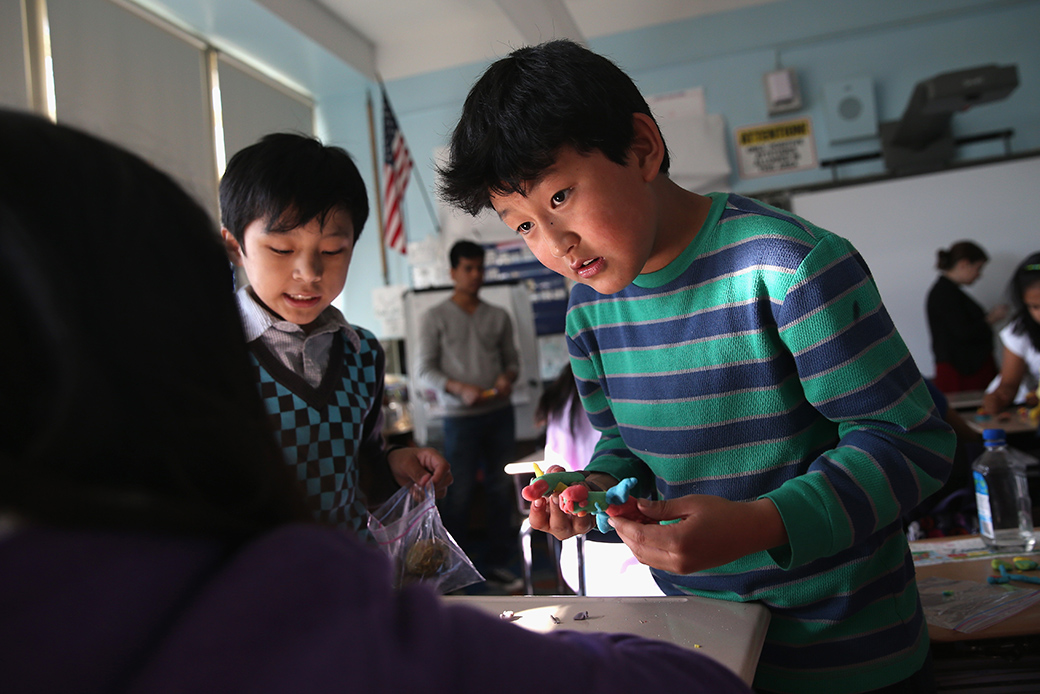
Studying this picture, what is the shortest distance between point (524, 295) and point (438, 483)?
12.9 ft

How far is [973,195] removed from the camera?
450cm

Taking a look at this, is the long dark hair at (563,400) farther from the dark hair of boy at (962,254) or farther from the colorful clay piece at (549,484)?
the dark hair of boy at (962,254)

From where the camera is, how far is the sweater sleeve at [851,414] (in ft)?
2.30

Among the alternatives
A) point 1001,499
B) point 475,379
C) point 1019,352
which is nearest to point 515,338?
point 475,379

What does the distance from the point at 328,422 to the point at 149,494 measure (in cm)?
81

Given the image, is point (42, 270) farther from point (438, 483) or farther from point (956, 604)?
point (956, 604)

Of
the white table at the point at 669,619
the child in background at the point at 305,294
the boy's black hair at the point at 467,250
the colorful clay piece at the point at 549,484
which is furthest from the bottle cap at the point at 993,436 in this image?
the boy's black hair at the point at 467,250

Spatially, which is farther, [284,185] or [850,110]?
[850,110]

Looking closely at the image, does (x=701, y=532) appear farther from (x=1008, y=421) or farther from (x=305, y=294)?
(x=1008, y=421)

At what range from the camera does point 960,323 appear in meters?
4.16

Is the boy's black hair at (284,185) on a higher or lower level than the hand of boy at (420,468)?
higher

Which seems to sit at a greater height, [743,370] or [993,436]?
[743,370]

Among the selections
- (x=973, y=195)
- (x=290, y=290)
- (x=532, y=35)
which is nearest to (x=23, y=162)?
(x=290, y=290)

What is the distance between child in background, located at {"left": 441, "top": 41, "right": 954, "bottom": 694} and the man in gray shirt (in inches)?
117
